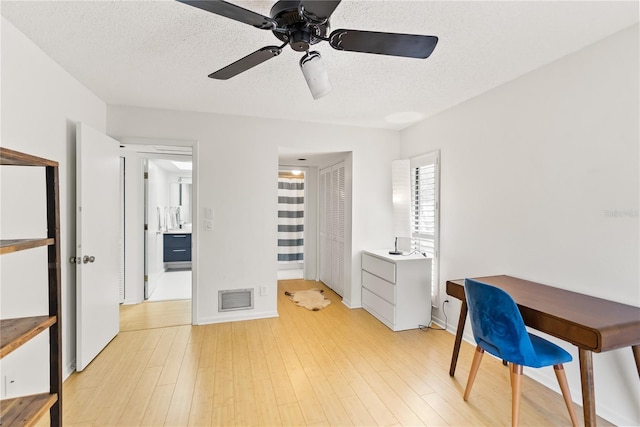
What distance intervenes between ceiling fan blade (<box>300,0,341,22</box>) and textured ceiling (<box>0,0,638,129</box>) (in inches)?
17.7

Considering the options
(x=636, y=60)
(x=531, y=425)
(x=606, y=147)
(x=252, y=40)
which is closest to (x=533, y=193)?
(x=606, y=147)

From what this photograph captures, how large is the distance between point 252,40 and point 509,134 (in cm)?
221

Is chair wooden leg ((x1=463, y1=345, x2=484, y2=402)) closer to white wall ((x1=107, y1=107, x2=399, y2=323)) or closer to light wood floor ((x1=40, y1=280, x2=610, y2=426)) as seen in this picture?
light wood floor ((x1=40, y1=280, x2=610, y2=426))

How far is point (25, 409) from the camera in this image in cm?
126

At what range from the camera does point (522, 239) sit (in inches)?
101

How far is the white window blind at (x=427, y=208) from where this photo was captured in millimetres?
3572

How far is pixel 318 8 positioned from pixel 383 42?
389mm

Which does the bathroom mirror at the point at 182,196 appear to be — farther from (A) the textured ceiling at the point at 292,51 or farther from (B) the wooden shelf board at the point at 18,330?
(B) the wooden shelf board at the point at 18,330

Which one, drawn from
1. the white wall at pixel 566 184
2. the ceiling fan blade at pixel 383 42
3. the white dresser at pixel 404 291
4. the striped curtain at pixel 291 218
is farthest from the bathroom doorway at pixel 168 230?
the white wall at pixel 566 184

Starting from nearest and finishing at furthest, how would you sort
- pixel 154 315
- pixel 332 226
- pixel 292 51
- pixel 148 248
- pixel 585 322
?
1. pixel 585 322
2. pixel 292 51
3. pixel 154 315
4. pixel 148 248
5. pixel 332 226

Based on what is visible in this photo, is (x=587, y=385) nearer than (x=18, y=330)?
No

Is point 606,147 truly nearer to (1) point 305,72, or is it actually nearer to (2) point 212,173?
(1) point 305,72

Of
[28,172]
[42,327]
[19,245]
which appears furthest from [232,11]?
[28,172]

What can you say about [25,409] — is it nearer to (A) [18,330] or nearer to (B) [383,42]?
(A) [18,330]
